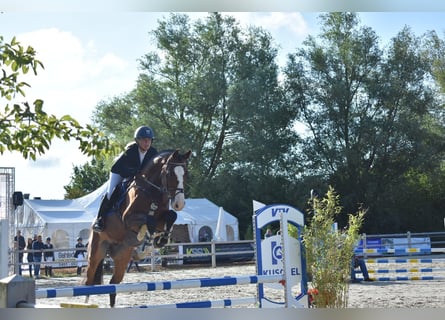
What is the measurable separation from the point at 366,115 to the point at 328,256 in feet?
58.1

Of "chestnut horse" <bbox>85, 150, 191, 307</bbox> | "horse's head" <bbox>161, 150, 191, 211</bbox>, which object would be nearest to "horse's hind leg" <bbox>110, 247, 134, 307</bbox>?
"chestnut horse" <bbox>85, 150, 191, 307</bbox>

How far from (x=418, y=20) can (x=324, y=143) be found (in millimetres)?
5057

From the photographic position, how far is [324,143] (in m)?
21.7

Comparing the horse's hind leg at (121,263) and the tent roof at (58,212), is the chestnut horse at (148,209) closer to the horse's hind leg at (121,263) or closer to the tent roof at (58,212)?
the horse's hind leg at (121,263)

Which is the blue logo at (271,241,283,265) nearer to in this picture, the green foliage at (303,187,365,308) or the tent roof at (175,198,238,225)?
the green foliage at (303,187,365,308)

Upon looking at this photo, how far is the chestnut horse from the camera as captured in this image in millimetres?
4996

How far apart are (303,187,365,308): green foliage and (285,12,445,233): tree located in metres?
16.2

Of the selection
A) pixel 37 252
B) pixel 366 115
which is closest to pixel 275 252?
pixel 37 252

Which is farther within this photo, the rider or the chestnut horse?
the rider

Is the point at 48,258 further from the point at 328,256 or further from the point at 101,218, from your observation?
the point at 328,256

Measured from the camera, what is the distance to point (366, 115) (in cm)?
2184

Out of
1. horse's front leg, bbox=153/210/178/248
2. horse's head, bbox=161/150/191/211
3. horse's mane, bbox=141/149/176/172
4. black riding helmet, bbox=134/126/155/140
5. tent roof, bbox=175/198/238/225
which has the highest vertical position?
tent roof, bbox=175/198/238/225

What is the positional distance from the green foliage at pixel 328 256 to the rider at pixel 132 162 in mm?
1426

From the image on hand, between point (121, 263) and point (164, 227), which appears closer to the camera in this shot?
point (164, 227)
